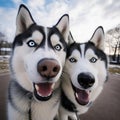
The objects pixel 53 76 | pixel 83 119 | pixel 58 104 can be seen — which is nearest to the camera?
pixel 53 76

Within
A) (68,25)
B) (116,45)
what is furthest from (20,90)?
(116,45)

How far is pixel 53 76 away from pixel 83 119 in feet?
7.99

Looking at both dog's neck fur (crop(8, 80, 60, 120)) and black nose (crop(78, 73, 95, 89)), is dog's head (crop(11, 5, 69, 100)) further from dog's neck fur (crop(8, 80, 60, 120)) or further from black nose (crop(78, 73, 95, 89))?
black nose (crop(78, 73, 95, 89))

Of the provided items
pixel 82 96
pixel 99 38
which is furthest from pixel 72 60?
pixel 99 38

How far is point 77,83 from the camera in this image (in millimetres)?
2609

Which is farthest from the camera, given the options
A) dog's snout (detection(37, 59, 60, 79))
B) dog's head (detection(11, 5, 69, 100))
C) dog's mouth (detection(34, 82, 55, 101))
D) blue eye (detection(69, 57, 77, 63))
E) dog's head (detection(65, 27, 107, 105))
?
blue eye (detection(69, 57, 77, 63))

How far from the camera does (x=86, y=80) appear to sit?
2.54 m

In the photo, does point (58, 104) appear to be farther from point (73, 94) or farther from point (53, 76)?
point (53, 76)

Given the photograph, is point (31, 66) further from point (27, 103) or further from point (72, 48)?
point (72, 48)

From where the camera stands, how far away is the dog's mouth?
2.33 m

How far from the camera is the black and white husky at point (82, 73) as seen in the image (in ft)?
8.54

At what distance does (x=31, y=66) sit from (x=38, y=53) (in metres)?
0.18

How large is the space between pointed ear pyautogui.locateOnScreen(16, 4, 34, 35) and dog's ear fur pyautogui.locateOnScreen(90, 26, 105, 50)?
1061mm

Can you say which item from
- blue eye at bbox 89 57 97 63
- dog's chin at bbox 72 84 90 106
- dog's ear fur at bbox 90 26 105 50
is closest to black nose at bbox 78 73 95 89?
dog's chin at bbox 72 84 90 106
